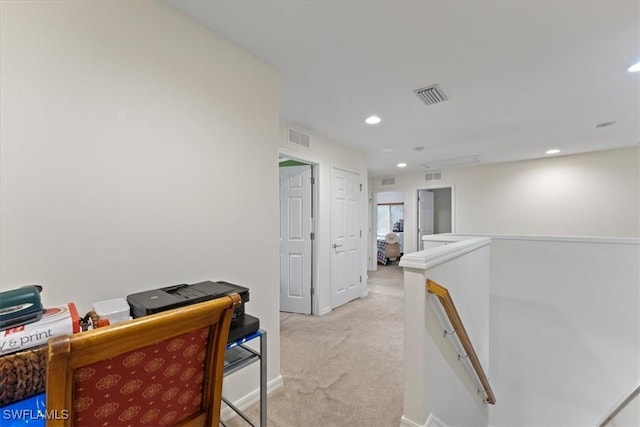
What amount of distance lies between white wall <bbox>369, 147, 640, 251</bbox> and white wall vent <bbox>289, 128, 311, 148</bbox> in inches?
160

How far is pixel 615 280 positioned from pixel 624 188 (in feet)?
7.54

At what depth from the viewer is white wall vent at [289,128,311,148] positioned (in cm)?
327

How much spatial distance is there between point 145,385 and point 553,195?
6419 millimetres

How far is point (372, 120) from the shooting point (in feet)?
10.5

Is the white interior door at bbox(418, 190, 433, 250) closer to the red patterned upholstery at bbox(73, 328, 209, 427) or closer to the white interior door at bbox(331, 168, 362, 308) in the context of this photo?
the white interior door at bbox(331, 168, 362, 308)

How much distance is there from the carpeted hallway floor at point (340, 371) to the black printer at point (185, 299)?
2.91 feet

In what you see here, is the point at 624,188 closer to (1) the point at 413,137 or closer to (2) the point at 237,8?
(1) the point at 413,137

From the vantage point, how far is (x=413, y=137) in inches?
152

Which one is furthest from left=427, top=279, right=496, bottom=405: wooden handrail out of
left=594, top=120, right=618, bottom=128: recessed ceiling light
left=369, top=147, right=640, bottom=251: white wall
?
left=369, top=147, right=640, bottom=251: white wall

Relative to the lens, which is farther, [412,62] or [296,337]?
[296,337]

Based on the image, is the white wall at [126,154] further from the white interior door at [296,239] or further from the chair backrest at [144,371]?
the white interior door at [296,239]

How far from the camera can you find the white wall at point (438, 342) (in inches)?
63.6

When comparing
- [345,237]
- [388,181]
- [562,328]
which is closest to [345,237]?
[345,237]

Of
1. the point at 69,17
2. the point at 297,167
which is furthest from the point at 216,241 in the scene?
the point at 297,167
